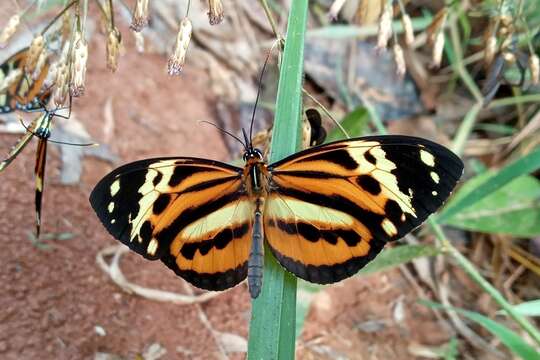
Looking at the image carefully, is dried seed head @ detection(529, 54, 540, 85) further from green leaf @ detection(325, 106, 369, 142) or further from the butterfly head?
the butterfly head

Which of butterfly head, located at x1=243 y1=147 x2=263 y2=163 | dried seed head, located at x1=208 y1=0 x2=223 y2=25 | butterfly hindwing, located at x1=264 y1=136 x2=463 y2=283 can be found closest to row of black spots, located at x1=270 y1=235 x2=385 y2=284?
butterfly hindwing, located at x1=264 y1=136 x2=463 y2=283

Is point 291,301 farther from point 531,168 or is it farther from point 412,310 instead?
point 412,310

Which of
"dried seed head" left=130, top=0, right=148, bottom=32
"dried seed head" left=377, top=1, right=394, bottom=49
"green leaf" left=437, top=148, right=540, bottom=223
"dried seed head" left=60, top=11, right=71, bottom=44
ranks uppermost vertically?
"dried seed head" left=377, top=1, right=394, bottom=49

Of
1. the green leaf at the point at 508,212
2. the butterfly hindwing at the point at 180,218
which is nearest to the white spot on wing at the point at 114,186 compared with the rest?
the butterfly hindwing at the point at 180,218

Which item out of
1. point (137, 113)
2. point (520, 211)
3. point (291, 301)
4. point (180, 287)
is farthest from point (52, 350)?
point (520, 211)

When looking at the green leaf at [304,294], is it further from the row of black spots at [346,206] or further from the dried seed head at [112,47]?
the dried seed head at [112,47]

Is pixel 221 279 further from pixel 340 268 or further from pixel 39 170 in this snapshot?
pixel 39 170
